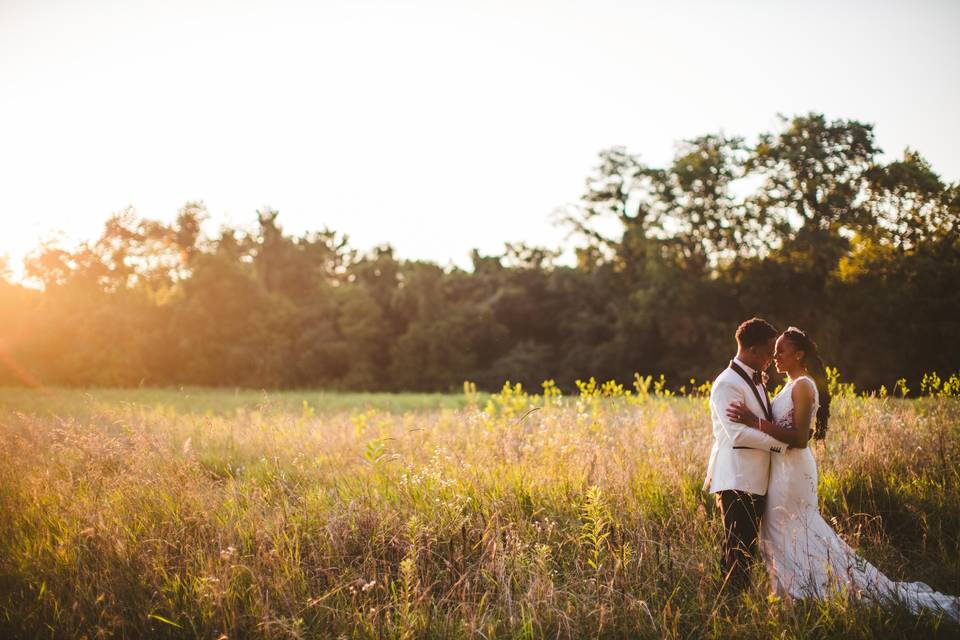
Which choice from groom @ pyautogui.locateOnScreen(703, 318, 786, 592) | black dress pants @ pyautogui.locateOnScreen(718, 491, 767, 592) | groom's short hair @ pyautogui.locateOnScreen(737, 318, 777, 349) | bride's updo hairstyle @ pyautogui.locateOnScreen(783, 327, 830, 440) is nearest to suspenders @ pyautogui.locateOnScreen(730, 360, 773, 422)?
groom @ pyautogui.locateOnScreen(703, 318, 786, 592)

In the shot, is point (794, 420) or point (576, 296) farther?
point (576, 296)

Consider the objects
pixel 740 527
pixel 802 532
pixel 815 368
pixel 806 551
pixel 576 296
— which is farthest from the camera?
pixel 576 296

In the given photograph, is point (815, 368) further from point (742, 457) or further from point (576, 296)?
point (576, 296)

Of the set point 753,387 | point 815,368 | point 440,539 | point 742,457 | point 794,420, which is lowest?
point 440,539

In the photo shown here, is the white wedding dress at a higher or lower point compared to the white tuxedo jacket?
lower

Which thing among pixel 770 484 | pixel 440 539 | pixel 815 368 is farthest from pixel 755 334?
pixel 440 539

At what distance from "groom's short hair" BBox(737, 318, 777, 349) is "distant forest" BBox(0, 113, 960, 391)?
2537 cm

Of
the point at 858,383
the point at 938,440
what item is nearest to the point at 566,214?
the point at 858,383

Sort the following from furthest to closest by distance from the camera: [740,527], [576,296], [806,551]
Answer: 1. [576,296]
2. [740,527]
3. [806,551]

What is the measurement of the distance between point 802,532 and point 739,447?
30.4 inches

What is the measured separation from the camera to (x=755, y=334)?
4.23 metres

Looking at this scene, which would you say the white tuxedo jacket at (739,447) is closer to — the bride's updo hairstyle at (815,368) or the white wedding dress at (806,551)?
the white wedding dress at (806,551)

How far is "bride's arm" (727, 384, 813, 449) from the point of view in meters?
4.03

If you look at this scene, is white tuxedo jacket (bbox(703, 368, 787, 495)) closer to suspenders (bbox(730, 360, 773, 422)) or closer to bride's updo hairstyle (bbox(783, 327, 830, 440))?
suspenders (bbox(730, 360, 773, 422))
